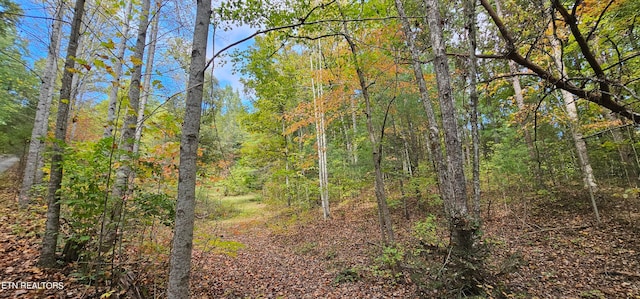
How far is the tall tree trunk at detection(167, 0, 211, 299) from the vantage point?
203 cm

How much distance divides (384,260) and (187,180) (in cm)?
396

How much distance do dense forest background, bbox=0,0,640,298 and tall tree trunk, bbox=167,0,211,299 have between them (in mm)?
16

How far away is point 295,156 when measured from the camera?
1297 centimetres

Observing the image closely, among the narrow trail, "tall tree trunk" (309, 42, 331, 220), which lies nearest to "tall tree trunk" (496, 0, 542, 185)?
the narrow trail

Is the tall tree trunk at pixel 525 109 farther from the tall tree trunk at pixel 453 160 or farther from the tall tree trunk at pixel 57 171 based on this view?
the tall tree trunk at pixel 57 171

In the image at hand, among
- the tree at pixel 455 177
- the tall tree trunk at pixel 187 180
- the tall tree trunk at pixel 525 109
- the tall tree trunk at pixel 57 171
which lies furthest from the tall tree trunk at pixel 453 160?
the tall tree trunk at pixel 525 109

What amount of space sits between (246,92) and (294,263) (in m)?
10.2

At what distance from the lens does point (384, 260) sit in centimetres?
469

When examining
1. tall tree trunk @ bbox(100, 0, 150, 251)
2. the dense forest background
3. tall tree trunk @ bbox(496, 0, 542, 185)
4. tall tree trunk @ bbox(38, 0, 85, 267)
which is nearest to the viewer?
the dense forest background

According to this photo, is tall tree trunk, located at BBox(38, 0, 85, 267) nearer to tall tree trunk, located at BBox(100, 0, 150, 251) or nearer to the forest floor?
the forest floor

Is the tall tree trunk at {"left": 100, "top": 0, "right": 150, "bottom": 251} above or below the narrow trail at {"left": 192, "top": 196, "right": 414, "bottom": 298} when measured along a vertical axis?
above

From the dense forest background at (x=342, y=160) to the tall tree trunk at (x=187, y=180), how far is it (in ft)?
0.05

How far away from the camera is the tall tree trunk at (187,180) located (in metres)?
2.03

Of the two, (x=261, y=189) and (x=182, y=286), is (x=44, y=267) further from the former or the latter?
(x=261, y=189)
